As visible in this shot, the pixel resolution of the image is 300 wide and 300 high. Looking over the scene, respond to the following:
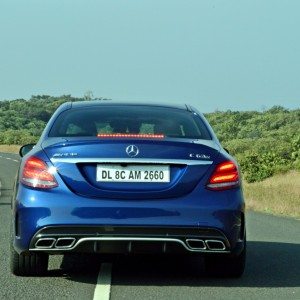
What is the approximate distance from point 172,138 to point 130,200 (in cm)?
69

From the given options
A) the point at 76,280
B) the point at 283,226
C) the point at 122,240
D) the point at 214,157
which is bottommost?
the point at 283,226

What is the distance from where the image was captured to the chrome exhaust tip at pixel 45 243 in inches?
314

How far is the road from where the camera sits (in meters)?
7.86

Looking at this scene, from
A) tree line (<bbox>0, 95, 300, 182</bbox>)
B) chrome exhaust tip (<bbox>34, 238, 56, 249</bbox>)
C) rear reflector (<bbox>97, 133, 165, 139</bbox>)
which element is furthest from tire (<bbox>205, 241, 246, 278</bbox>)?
tree line (<bbox>0, 95, 300, 182</bbox>)

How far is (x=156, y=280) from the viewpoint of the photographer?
8609 millimetres

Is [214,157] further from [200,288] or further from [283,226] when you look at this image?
[283,226]

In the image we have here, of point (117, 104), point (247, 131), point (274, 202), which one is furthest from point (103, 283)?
point (247, 131)

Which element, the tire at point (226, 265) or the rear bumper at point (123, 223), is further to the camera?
the tire at point (226, 265)

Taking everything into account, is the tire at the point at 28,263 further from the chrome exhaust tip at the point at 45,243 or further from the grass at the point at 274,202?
the grass at the point at 274,202

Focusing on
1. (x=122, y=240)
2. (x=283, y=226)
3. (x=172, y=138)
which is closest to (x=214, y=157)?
(x=172, y=138)

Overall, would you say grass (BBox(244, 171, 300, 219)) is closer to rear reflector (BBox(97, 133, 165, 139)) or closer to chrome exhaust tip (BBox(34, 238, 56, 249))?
rear reflector (BBox(97, 133, 165, 139))

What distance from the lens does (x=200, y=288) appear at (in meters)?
8.19

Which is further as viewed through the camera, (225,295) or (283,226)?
(283,226)

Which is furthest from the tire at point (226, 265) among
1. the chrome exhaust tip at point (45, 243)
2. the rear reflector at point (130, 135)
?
the chrome exhaust tip at point (45, 243)
